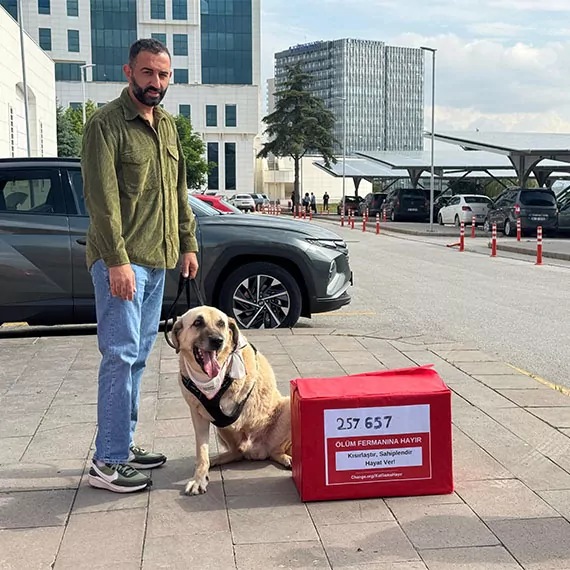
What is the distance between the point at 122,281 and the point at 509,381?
3.66 meters

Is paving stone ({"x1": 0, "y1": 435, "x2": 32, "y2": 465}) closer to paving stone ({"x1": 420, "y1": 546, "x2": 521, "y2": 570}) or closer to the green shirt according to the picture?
the green shirt

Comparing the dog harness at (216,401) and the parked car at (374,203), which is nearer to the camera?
the dog harness at (216,401)

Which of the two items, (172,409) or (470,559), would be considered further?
(172,409)

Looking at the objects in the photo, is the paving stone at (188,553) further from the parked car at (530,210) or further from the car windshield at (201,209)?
the parked car at (530,210)

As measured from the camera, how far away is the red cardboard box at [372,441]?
12.7 ft

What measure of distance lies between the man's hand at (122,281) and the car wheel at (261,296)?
14.7ft

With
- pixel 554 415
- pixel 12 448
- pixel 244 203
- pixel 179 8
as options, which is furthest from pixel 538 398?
pixel 179 8

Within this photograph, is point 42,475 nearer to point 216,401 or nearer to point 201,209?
point 216,401

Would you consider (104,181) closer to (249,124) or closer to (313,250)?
(313,250)

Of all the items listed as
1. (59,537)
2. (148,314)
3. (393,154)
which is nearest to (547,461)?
(148,314)

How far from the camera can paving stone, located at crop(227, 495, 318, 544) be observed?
3.49 metres

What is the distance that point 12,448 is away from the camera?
4.74 metres

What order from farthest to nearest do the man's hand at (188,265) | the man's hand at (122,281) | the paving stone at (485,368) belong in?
the paving stone at (485,368) < the man's hand at (188,265) < the man's hand at (122,281)

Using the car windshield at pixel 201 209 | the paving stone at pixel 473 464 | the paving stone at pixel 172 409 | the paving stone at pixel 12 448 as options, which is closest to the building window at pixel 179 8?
the car windshield at pixel 201 209
